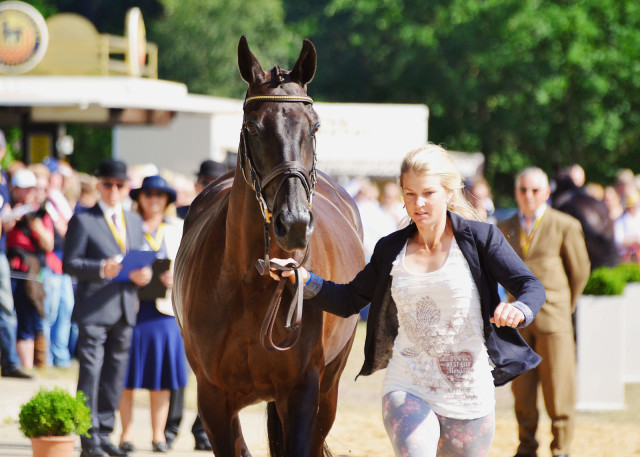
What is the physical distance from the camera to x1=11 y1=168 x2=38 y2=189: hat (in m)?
11.6

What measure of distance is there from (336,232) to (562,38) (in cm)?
2846

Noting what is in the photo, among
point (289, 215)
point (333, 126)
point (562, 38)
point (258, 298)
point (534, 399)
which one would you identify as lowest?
point (534, 399)

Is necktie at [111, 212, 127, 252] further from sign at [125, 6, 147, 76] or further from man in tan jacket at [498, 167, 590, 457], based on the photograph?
sign at [125, 6, 147, 76]

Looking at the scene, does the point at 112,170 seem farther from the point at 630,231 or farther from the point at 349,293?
the point at 630,231

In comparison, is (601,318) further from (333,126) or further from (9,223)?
(333,126)

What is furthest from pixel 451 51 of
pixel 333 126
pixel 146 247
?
pixel 146 247

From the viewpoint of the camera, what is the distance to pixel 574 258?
813 centimetres

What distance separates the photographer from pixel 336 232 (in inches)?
231

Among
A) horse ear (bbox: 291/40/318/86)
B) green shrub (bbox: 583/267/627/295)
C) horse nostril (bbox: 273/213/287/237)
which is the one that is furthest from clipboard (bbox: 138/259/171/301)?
green shrub (bbox: 583/267/627/295)

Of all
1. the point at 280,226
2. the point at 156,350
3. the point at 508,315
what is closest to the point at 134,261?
the point at 156,350

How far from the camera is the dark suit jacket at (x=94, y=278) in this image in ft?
25.4

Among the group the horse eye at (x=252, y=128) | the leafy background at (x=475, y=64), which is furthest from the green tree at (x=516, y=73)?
the horse eye at (x=252, y=128)

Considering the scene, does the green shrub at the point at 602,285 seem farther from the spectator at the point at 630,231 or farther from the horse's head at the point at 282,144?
the horse's head at the point at 282,144

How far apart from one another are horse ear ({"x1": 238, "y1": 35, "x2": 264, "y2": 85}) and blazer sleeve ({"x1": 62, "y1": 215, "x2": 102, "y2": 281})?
345 centimetres
